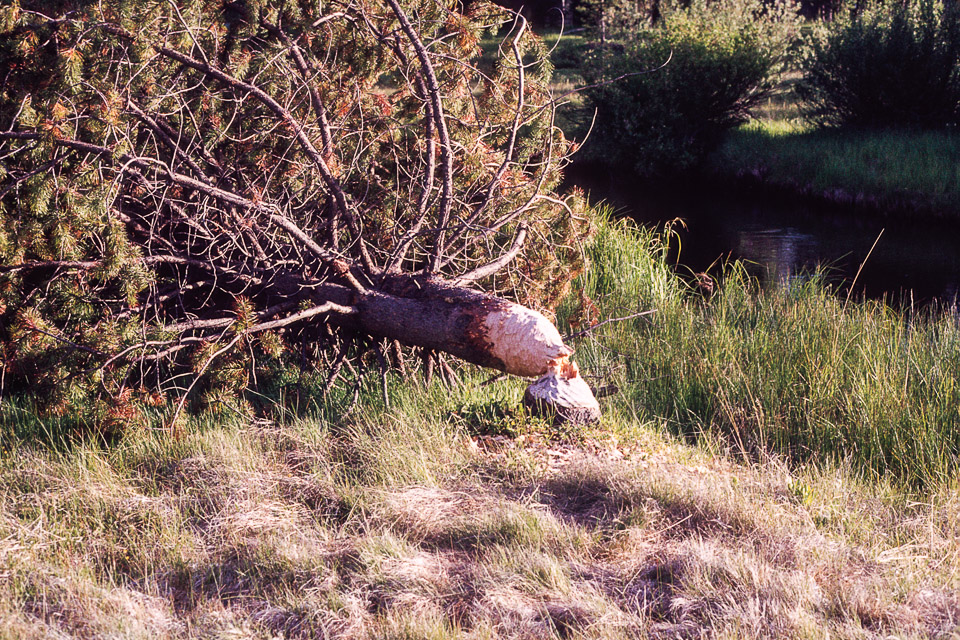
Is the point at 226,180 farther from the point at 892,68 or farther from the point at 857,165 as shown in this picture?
the point at 892,68

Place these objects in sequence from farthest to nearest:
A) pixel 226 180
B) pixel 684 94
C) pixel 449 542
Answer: pixel 684 94
pixel 226 180
pixel 449 542

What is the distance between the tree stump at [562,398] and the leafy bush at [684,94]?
13.5 metres

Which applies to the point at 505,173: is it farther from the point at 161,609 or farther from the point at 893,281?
the point at 893,281

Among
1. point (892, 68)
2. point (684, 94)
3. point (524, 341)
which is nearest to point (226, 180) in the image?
point (524, 341)

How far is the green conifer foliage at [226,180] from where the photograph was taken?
4.41 metres

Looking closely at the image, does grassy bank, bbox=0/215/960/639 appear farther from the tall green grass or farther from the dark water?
the dark water

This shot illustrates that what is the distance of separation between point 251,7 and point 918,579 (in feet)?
15.2

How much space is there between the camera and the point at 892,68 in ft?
51.3

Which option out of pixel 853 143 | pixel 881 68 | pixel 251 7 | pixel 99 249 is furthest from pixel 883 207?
pixel 99 249

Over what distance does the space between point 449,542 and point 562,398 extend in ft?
3.83

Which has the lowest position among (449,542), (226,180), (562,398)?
(449,542)

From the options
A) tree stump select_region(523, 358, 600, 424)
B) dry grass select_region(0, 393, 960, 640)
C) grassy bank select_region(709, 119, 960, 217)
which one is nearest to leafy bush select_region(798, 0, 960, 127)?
grassy bank select_region(709, 119, 960, 217)

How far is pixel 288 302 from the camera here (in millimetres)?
5070

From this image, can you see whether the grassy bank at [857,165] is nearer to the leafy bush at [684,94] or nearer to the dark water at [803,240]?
the dark water at [803,240]
